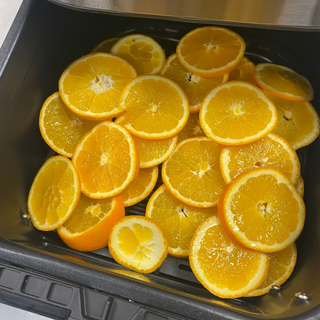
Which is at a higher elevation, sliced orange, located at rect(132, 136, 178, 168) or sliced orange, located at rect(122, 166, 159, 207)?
sliced orange, located at rect(132, 136, 178, 168)

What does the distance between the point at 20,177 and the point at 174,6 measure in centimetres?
68

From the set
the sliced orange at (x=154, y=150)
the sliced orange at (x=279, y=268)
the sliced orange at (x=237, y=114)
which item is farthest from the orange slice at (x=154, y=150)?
the sliced orange at (x=279, y=268)

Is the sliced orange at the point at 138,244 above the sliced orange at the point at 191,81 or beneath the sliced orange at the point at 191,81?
beneath

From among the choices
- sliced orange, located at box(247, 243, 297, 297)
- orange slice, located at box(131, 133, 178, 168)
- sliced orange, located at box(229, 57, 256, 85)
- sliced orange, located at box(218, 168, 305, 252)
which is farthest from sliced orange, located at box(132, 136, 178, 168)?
sliced orange, located at box(247, 243, 297, 297)

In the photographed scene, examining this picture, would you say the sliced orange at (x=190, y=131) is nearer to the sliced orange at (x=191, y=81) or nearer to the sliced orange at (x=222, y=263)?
the sliced orange at (x=191, y=81)

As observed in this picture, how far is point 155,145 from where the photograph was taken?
93cm

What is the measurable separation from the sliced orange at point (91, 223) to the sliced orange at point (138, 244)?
3cm

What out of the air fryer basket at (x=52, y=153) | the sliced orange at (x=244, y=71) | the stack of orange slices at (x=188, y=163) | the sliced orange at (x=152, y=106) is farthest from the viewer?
the sliced orange at (x=244, y=71)

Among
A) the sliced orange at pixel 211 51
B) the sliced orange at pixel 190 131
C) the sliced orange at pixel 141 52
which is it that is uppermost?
the sliced orange at pixel 211 51

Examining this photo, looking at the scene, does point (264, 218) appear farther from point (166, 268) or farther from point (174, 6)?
point (174, 6)

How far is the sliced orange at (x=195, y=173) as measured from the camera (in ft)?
2.87

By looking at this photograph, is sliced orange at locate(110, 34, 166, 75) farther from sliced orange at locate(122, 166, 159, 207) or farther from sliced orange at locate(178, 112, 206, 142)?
sliced orange at locate(122, 166, 159, 207)

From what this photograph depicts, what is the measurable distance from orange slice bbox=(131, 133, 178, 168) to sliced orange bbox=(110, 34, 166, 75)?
28cm

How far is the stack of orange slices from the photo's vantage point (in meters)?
0.80
